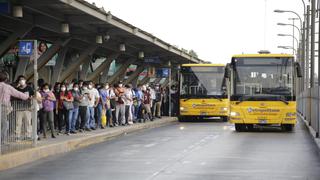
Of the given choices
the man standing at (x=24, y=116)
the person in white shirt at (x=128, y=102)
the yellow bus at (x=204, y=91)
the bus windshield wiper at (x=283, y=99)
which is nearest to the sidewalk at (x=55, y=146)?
the man standing at (x=24, y=116)

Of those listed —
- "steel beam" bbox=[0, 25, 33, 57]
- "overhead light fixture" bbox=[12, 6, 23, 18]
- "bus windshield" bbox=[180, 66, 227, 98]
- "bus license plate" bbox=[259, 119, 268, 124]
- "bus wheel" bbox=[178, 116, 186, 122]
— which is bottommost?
"bus wheel" bbox=[178, 116, 186, 122]

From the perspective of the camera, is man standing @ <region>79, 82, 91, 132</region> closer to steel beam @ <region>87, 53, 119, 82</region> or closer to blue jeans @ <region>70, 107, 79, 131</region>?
blue jeans @ <region>70, 107, 79, 131</region>

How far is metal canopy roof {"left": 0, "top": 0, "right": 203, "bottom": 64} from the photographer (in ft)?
67.4

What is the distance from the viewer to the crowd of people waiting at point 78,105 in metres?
15.2

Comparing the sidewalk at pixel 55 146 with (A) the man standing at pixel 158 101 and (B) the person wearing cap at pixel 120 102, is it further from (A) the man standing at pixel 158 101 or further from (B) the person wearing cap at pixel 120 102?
(A) the man standing at pixel 158 101

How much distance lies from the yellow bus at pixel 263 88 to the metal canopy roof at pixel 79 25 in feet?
17.0

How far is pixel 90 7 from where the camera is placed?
21.2 metres

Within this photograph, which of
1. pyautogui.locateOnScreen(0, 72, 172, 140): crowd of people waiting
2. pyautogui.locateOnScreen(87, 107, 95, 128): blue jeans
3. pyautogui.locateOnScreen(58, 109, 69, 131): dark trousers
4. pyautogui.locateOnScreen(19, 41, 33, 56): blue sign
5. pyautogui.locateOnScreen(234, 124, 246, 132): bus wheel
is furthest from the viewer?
pyautogui.locateOnScreen(234, 124, 246, 132): bus wheel

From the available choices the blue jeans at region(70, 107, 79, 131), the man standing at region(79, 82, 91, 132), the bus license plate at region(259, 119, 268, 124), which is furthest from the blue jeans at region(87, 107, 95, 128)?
the bus license plate at region(259, 119, 268, 124)

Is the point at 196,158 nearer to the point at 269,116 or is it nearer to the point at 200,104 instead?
the point at 269,116

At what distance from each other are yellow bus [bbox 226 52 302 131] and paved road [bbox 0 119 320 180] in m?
3.47

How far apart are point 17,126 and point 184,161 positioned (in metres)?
3.74

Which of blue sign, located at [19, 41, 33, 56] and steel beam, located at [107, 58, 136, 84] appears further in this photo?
steel beam, located at [107, 58, 136, 84]

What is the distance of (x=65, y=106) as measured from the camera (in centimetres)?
1972
